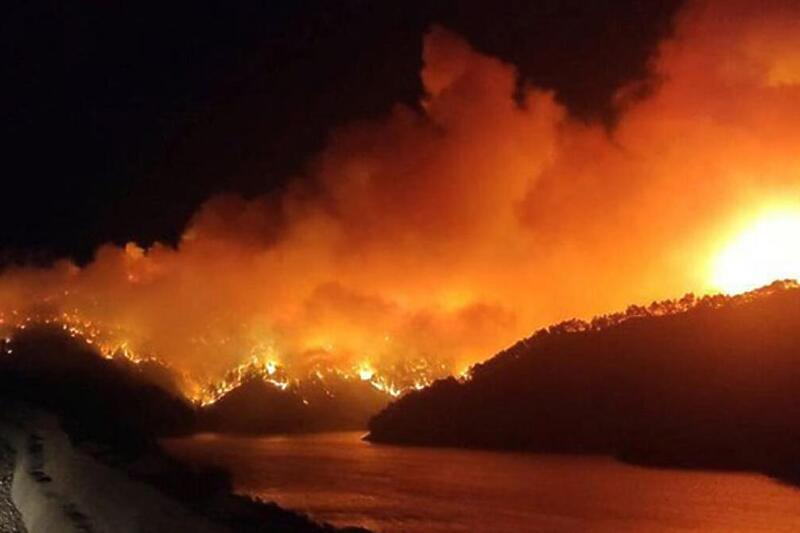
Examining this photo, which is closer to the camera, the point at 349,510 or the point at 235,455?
the point at 349,510

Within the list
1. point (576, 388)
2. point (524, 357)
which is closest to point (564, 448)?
point (576, 388)

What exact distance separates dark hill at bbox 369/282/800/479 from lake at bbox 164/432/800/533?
2904mm

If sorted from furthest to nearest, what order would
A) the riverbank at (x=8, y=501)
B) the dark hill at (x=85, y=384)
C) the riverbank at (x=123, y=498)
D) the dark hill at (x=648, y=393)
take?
the dark hill at (x=85, y=384) → the dark hill at (x=648, y=393) → the riverbank at (x=8, y=501) → the riverbank at (x=123, y=498)

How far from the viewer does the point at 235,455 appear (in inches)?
1941

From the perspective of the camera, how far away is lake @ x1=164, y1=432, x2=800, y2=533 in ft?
88.1

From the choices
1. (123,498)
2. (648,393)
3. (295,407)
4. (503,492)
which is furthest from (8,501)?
(295,407)

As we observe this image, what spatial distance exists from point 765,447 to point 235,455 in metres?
22.6

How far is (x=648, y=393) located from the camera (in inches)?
2077

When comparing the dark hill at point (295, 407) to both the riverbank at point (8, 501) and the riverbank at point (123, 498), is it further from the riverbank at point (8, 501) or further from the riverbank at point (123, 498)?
the riverbank at point (123, 498)

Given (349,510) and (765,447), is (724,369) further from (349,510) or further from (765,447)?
(349,510)

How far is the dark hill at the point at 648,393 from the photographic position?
1812 inches

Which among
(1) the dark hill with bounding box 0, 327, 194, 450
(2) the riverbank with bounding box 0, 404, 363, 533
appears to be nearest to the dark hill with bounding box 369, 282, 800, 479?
(1) the dark hill with bounding box 0, 327, 194, 450

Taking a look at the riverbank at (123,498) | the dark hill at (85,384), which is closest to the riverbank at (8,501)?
the riverbank at (123,498)

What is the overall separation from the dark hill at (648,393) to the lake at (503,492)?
9.53ft
